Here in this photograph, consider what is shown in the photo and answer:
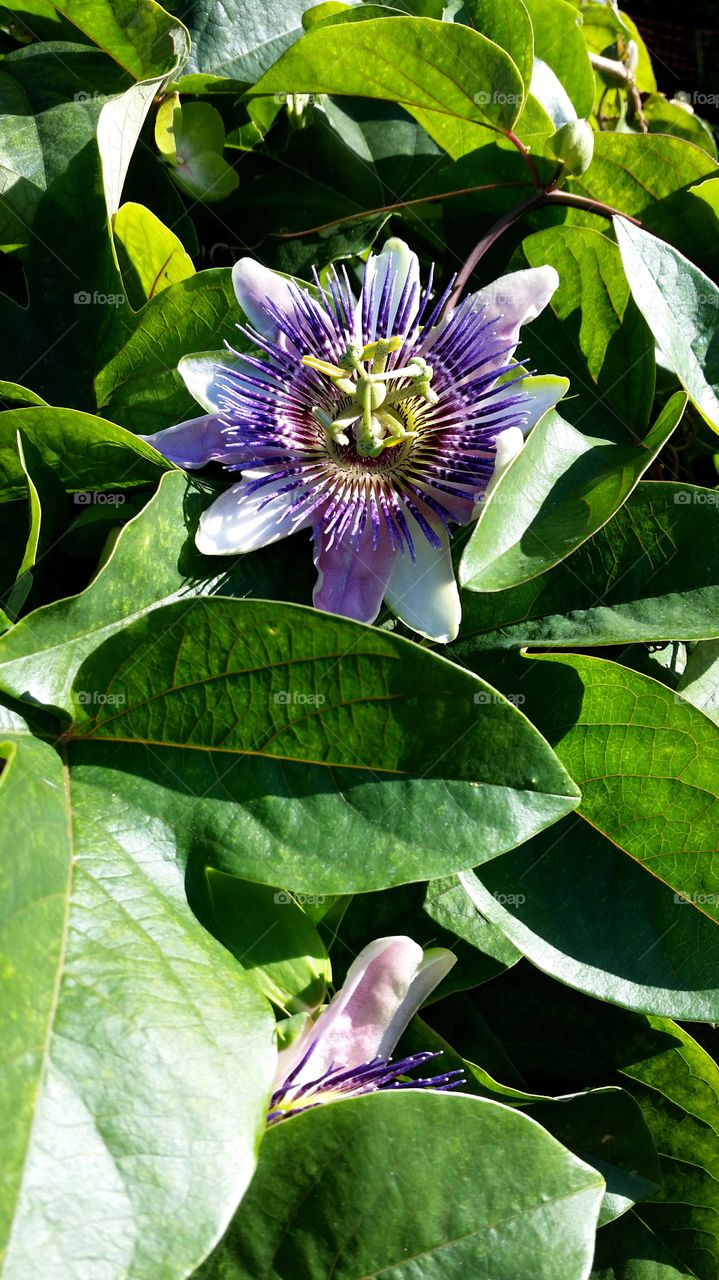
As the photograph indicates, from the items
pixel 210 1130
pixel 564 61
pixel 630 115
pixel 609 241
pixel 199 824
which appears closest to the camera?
pixel 210 1130

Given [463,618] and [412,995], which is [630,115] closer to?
[463,618]

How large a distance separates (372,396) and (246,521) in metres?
0.19

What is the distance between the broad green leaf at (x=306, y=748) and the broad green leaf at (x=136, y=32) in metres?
0.50

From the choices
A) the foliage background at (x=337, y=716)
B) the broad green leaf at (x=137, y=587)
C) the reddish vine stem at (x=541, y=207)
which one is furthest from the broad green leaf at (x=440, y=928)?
the reddish vine stem at (x=541, y=207)

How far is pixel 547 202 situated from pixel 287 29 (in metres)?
0.27

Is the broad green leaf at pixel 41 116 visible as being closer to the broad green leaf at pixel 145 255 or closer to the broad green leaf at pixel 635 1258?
the broad green leaf at pixel 145 255

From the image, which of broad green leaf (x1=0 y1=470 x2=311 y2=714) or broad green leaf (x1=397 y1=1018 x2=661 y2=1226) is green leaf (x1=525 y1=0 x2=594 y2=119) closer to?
broad green leaf (x1=0 y1=470 x2=311 y2=714)

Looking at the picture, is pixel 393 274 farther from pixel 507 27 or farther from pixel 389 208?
pixel 507 27

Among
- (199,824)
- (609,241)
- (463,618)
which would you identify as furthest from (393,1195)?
(609,241)

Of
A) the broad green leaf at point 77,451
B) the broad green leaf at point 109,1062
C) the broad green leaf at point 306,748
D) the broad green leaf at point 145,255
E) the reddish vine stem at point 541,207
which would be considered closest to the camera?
the broad green leaf at point 109,1062

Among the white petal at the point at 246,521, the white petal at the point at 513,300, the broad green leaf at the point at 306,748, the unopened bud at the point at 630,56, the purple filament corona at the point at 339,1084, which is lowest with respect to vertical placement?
the purple filament corona at the point at 339,1084

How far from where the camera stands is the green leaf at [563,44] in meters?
1.04

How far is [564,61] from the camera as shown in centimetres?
107

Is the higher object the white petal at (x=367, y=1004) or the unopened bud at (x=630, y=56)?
the unopened bud at (x=630, y=56)
